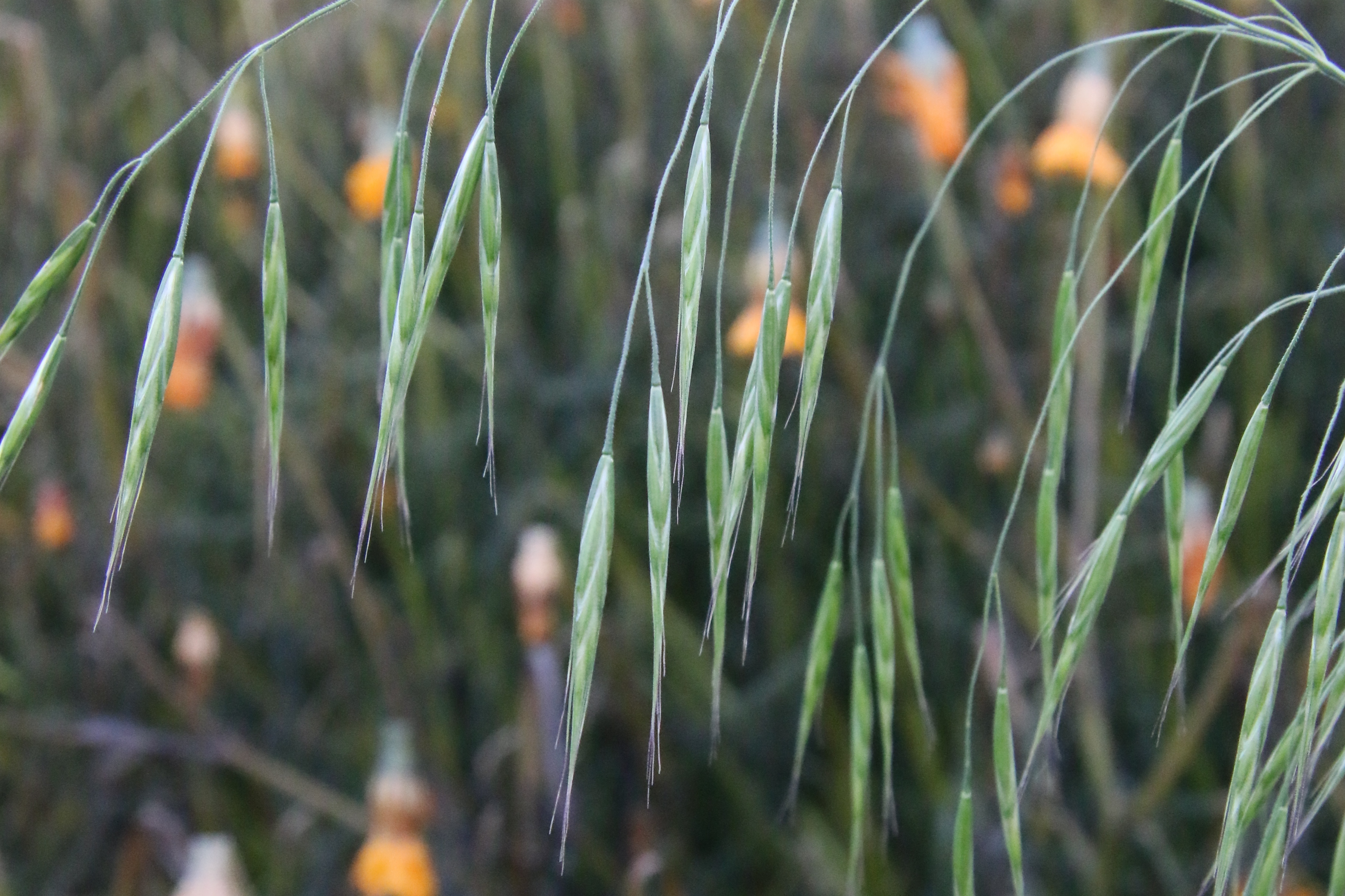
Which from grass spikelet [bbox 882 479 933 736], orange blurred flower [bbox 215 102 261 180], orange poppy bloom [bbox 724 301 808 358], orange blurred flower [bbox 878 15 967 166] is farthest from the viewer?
orange blurred flower [bbox 215 102 261 180]

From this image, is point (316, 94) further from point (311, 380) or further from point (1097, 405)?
point (1097, 405)

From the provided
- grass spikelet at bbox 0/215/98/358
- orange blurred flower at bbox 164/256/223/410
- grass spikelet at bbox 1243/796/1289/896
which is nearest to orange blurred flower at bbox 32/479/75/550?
orange blurred flower at bbox 164/256/223/410

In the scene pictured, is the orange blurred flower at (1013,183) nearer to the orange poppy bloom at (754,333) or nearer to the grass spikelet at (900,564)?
the orange poppy bloom at (754,333)

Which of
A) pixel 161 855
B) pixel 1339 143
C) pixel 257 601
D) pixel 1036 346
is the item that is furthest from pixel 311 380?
pixel 1339 143

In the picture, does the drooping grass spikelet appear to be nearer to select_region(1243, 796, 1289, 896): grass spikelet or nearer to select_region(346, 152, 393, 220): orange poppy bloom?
select_region(1243, 796, 1289, 896): grass spikelet

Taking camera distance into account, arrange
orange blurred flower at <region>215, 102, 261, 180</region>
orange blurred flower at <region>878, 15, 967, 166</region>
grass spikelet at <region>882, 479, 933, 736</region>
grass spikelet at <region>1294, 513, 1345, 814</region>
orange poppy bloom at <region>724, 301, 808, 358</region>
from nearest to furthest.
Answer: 1. grass spikelet at <region>1294, 513, 1345, 814</region>
2. grass spikelet at <region>882, 479, 933, 736</region>
3. orange poppy bloom at <region>724, 301, 808, 358</region>
4. orange blurred flower at <region>878, 15, 967, 166</region>
5. orange blurred flower at <region>215, 102, 261, 180</region>

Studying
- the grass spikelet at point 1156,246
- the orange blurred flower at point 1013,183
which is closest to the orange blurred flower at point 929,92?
the orange blurred flower at point 1013,183

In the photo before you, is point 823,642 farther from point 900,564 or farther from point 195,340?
point 195,340
